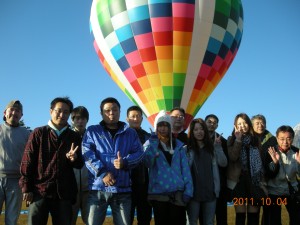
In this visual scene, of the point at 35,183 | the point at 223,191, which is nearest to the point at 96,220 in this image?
the point at 35,183

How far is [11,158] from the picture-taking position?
170 inches

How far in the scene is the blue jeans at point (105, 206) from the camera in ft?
12.0

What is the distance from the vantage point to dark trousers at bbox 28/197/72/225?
11.5 feet

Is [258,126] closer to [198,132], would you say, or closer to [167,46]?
[198,132]

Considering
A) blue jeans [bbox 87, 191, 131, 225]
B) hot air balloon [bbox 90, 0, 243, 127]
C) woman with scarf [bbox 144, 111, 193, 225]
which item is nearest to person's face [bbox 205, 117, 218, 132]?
woman with scarf [bbox 144, 111, 193, 225]

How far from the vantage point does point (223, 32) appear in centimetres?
1160

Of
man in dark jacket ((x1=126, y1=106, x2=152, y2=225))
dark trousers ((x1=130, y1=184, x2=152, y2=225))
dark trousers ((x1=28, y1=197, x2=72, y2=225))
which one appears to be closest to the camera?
dark trousers ((x1=28, y1=197, x2=72, y2=225))

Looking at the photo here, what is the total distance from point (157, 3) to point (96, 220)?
8660 mm

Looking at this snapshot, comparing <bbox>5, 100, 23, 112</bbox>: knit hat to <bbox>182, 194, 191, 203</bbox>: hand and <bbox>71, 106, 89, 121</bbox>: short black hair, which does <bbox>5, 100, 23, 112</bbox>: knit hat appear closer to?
<bbox>71, 106, 89, 121</bbox>: short black hair

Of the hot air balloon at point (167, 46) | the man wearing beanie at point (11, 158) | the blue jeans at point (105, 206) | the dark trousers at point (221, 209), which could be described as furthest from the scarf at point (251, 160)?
the hot air balloon at point (167, 46)

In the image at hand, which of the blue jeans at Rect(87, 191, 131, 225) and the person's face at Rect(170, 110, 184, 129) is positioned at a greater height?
the person's face at Rect(170, 110, 184, 129)

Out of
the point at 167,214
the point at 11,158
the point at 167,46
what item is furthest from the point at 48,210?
the point at 167,46

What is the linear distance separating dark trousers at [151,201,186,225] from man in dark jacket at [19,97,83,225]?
3.02ft

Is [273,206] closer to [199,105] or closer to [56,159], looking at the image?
[56,159]
